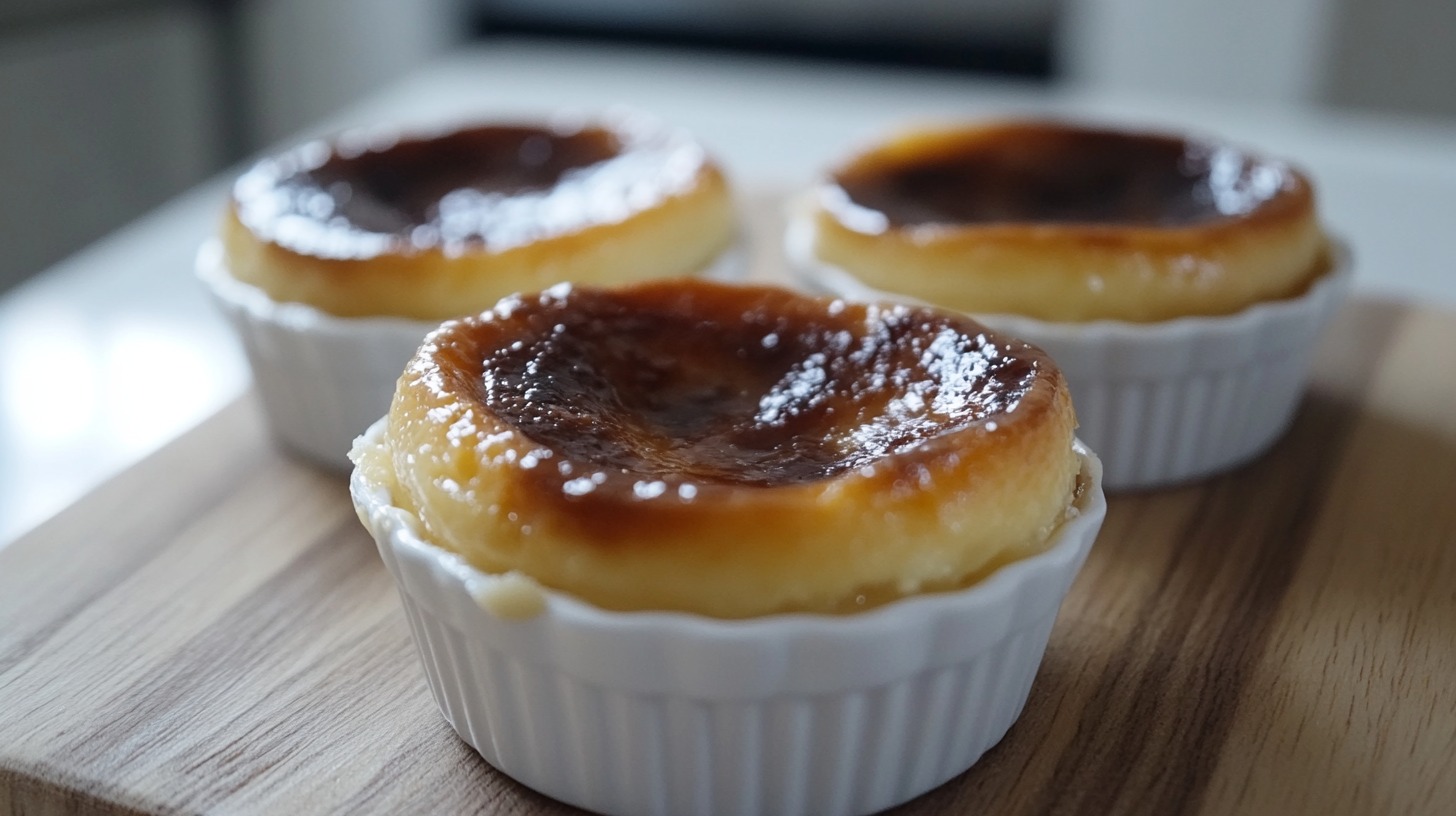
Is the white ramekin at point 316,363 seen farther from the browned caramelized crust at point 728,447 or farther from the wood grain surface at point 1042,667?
the browned caramelized crust at point 728,447

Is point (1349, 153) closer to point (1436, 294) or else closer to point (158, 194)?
point (1436, 294)

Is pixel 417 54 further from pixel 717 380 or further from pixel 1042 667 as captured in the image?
pixel 1042 667

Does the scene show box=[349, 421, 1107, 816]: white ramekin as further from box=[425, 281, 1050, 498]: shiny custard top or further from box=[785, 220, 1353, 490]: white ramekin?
box=[785, 220, 1353, 490]: white ramekin

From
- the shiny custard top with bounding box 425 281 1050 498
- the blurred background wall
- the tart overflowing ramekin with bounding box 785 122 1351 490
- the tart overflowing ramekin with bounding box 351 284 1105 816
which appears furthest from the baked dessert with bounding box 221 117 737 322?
the blurred background wall

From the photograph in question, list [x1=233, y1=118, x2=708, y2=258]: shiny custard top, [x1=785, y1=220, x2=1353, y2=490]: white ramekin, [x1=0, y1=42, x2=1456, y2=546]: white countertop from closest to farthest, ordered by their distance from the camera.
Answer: [x1=785, y1=220, x2=1353, y2=490]: white ramekin, [x1=233, y1=118, x2=708, y2=258]: shiny custard top, [x1=0, y1=42, x2=1456, y2=546]: white countertop

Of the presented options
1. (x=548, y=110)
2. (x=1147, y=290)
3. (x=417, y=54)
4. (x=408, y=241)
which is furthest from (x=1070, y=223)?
(x=417, y=54)

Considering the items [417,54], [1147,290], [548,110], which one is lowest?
[417,54]
